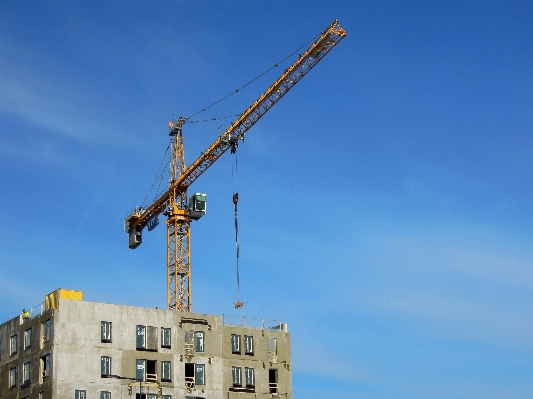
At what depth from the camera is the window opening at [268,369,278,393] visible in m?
147

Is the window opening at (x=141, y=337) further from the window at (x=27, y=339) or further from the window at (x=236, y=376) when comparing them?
the window at (x=27, y=339)

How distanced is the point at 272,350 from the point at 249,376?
5.36 metres

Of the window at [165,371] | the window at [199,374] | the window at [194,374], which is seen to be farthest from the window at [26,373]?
the window at [199,374]

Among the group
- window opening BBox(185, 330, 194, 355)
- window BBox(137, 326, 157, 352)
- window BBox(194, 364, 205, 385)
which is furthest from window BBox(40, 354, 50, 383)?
window BBox(194, 364, 205, 385)

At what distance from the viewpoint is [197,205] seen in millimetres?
195000

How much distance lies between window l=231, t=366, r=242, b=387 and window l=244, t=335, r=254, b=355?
2.81 metres

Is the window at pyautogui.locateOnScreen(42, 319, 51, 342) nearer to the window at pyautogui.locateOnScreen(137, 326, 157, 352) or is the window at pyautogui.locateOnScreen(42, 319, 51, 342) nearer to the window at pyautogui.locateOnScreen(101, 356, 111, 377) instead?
the window at pyautogui.locateOnScreen(101, 356, 111, 377)

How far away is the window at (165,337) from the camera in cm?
14112

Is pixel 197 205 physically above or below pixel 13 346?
above

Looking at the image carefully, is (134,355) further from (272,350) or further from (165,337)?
(272,350)

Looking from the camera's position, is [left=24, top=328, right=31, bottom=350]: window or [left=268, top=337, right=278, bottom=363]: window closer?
[left=24, top=328, right=31, bottom=350]: window

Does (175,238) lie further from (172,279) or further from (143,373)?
(143,373)

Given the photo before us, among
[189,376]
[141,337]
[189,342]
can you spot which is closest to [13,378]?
[141,337]

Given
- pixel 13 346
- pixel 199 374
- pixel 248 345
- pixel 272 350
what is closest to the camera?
pixel 13 346
